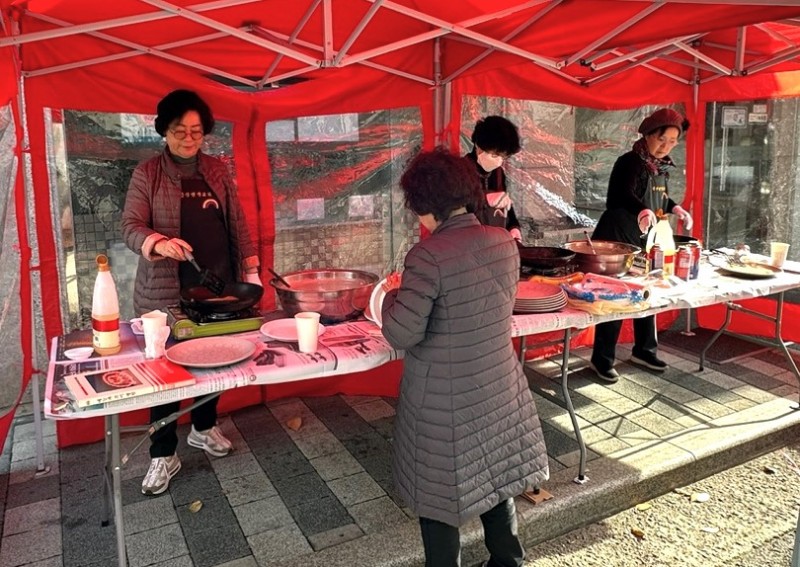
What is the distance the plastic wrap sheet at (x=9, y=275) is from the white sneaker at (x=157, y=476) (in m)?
0.80

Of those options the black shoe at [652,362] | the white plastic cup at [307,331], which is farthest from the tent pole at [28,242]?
the black shoe at [652,362]

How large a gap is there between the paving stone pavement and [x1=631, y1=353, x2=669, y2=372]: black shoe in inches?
5.6

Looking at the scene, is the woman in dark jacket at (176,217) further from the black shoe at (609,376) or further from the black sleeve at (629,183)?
the black shoe at (609,376)

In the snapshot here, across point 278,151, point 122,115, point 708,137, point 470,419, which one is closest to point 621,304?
point 470,419

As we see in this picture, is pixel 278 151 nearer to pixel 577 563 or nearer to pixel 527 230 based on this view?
pixel 527 230

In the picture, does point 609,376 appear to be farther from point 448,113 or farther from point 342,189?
point 342,189

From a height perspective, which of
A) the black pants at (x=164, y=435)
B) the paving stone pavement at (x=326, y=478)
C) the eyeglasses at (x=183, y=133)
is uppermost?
the eyeglasses at (x=183, y=133)

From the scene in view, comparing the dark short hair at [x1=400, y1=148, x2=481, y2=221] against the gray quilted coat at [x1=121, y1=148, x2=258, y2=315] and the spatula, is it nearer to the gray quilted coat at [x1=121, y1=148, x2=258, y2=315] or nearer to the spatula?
the spatula

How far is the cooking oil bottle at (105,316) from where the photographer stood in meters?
2.39

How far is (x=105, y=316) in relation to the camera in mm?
2469

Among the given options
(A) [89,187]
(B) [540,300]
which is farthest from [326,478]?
(A) [89,187]

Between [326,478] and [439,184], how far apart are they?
76.6 inches

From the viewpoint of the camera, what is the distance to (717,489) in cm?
350

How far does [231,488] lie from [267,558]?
2.10ft
